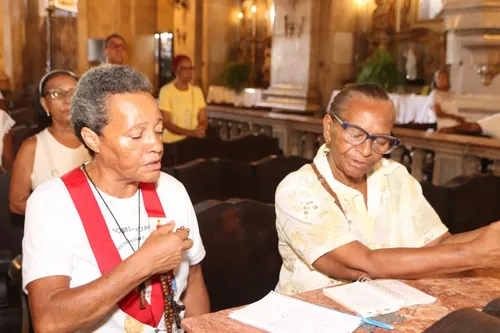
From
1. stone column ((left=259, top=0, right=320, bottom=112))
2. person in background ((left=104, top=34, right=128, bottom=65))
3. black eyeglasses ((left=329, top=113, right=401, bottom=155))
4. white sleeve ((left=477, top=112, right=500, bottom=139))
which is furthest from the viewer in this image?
stone column ((left=259, top=0, right=320, bottom=112))

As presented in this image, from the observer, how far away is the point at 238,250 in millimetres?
2762

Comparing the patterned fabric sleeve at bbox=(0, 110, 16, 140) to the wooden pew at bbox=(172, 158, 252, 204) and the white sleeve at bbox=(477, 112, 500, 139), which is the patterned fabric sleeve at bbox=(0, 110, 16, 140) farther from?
the white sleeve at bbox=(477, 112, 500, 139)

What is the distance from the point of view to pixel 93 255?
6.74 feet

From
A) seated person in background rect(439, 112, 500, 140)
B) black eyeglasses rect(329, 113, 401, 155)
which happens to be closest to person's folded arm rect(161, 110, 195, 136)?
seated person in background rect(439, 112, 500, 140)

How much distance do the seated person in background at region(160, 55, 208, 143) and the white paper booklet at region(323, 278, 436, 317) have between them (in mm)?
4612

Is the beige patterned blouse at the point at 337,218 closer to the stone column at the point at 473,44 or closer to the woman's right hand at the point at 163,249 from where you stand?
the woman's right hand at the point at 163,249

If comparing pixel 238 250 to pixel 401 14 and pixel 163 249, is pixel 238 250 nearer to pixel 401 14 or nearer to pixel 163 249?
pixel 163 249

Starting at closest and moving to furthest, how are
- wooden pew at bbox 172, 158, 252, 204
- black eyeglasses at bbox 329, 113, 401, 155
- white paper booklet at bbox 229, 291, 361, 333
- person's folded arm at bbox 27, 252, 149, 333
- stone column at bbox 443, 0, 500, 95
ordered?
white paper booklet at bbox 229, 291, 361, 333 → person's folded arm at bbox 27, 252, 149, 333 → black eyeglasses at bbox 329, 113, 401, 155 → wooden pew at bbox 172, 158, 252, 204 → stone column at bbox 443, 0, 500, 95

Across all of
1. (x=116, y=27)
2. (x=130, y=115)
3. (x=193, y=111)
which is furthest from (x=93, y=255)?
(x=116, y=27)

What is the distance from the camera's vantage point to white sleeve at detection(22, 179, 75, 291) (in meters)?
1.96

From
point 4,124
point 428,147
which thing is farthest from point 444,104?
point 4,124

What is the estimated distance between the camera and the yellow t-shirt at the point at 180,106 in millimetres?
6633

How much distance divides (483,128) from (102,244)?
16.6 feet

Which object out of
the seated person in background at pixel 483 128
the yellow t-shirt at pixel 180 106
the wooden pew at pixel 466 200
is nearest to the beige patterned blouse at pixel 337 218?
the wooden pew at pixel 466 200
